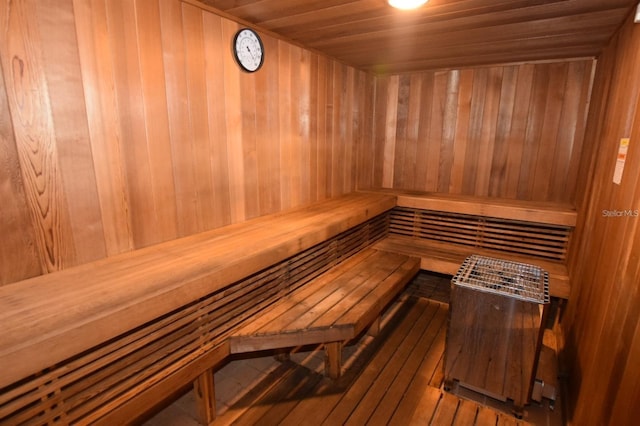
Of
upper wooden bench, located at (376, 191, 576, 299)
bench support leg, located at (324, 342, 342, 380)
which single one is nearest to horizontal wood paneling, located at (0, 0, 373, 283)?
bench support leg, located at (324, 342, 342, 380)

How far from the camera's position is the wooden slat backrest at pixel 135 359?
1.20m

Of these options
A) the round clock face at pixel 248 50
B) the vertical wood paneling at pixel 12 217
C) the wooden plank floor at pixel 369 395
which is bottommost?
the wooden plank floor at pixel 369 395

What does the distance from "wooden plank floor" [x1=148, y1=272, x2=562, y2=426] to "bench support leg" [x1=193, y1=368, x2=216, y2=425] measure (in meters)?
0.07

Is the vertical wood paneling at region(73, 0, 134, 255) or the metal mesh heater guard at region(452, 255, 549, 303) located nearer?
the vertical wood paneling at region(73, 0, 134, 255)

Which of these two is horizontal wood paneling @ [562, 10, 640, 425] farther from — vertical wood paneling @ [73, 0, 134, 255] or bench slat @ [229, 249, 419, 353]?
vertical wood paneling @ [73, 0, 134, 255]

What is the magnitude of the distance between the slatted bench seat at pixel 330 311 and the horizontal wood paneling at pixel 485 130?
146 centimetres

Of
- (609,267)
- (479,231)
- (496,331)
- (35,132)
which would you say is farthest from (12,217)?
(479,231)

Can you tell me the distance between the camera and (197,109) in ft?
6.97

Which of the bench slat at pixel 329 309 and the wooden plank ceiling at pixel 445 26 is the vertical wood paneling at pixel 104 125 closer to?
the wooden plank ceiling at pixel 445 26

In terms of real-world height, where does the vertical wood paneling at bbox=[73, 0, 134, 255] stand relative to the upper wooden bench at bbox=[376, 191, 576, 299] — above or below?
above

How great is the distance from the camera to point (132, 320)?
1.37m

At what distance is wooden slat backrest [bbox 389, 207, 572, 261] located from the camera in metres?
3.13

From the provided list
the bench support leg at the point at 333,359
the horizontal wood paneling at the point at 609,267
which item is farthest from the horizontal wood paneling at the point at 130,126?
the horizontal wood paneling at the point at 609,267

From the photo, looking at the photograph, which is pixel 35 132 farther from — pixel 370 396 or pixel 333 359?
pixel 370 396
